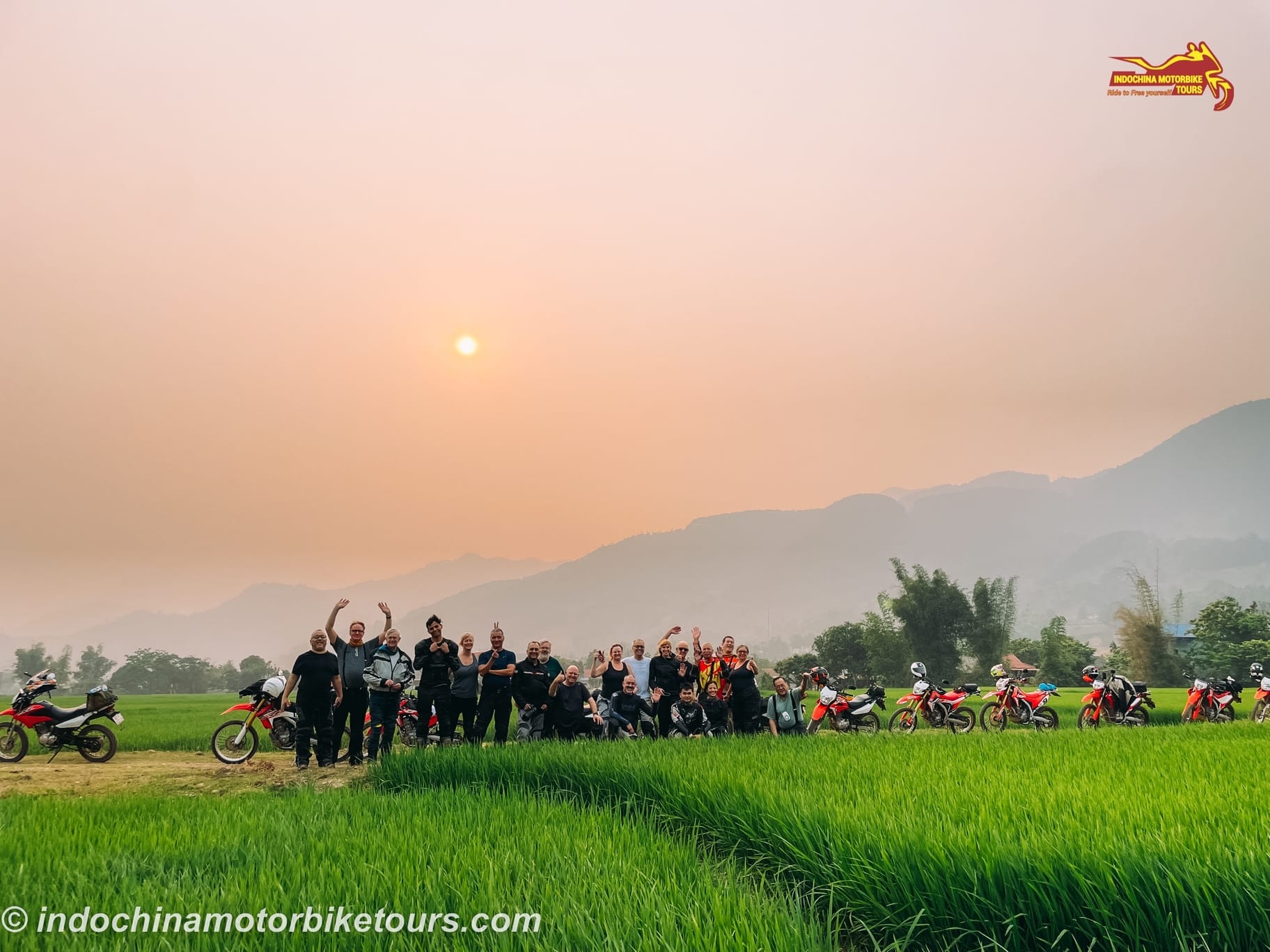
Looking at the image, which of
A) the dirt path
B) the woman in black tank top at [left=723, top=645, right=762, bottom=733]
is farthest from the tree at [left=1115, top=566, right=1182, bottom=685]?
the dirt path

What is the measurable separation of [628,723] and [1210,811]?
8789 mm

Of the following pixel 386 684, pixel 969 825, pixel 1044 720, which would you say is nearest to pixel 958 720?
pixel 1044 720

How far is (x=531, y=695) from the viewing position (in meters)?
12.4

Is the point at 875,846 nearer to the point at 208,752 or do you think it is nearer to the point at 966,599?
the point at 208,752

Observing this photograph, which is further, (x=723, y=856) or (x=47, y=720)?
(x=47, y=720)

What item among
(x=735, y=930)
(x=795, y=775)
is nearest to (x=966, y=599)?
(x=795, y=775)

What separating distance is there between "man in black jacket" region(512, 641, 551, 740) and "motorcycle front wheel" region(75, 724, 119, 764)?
283 inches

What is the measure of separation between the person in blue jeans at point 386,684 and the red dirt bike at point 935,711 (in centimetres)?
1038

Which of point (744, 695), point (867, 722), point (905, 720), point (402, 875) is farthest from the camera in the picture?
point (905, 720)

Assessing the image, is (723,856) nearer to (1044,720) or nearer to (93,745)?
(93,745)

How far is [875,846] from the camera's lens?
16.2 ft

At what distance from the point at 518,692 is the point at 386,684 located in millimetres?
2140

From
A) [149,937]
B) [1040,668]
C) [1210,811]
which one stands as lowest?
[1040,668]

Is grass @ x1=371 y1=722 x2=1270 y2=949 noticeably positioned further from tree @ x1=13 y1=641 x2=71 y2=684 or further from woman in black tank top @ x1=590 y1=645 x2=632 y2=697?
tree @ x1=13 y1=641 x2=71 y2=684
